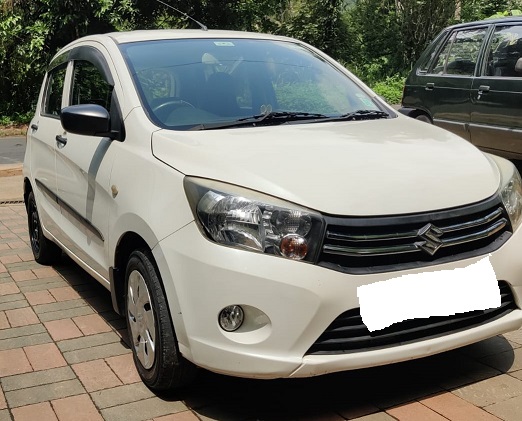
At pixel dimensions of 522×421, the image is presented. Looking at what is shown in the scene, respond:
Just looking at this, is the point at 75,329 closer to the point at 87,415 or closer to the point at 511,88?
the point at 87,415

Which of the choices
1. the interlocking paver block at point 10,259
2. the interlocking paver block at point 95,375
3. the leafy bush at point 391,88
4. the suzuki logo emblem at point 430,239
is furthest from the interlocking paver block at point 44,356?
the leafy bush at point 391,88

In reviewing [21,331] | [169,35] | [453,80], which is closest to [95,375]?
[21,331]

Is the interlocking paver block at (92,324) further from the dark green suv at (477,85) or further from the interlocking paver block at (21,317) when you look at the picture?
the dark green suv at (477,85)

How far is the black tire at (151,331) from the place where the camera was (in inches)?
118

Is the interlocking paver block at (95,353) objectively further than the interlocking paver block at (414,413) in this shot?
Yes

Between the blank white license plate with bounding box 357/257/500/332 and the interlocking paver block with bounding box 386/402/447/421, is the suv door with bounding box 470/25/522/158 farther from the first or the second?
the interlocking paver block with bounding box 386/402/447/421

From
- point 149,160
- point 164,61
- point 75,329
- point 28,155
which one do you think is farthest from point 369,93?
point 28,155

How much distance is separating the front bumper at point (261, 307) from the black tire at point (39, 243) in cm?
291

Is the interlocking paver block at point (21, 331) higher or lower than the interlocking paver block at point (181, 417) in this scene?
lower

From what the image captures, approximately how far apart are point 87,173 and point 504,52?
536 cm

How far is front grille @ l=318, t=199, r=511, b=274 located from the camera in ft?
8.75

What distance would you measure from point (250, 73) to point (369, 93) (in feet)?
2.48

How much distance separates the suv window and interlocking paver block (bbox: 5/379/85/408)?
20.0ft

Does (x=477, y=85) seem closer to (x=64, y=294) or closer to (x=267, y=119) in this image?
(x=267, y=119)
